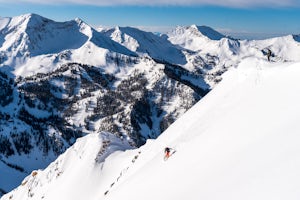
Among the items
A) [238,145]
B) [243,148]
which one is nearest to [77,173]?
[238,145]

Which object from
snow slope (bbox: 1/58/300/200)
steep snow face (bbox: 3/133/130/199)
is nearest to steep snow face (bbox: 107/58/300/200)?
snow slope (bbox: 1/58/300/200)

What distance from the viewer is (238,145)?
23.4 metres

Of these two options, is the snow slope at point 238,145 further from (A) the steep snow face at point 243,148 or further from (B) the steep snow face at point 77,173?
(B) the steep snow face at point 77,173

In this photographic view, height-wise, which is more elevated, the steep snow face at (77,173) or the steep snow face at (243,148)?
the steep snow face at (243,148)

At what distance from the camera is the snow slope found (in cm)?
1748

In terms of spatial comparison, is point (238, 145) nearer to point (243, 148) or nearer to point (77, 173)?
point (243, 148)

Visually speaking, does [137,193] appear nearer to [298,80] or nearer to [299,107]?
[299,107]

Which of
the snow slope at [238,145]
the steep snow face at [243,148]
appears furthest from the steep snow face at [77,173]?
the steep snow face at [243,148]

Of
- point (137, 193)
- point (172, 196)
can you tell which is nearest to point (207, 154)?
point (172, 196)

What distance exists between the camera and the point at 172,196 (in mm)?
22062

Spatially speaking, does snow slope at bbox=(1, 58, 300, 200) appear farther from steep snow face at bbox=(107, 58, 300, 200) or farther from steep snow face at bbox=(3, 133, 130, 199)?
steep snow face at bbox=(3, 133, 130, 199)

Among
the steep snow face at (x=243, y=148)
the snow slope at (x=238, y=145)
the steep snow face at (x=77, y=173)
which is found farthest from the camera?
the steep snow face at (x=77, y=173)

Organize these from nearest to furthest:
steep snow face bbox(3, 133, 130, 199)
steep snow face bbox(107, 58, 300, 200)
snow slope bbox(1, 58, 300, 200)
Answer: steep snow face bbox(107, 58, 300, 200)
snow slope bbox(1, 58, 300, 200)
steep snow face bbox(3, 133, 130, 199)

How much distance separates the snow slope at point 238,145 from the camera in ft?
57.4
